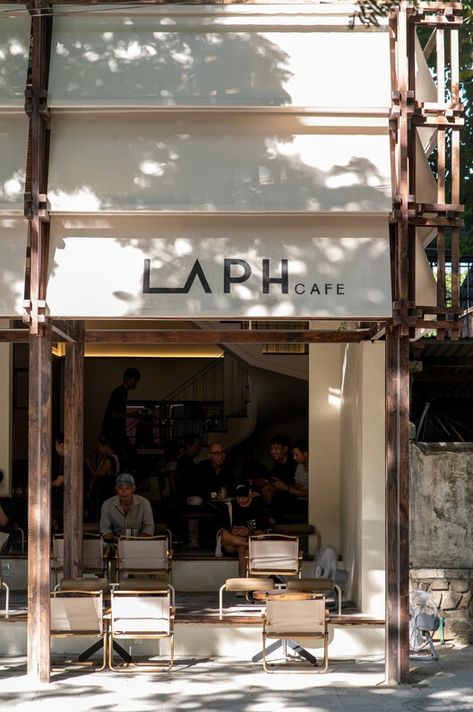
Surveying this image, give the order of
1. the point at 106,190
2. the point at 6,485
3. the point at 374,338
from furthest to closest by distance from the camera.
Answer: the point at 6,485, the point at 374,338, the point at 106,190

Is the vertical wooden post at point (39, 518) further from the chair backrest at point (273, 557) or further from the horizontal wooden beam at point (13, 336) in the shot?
the chair backrest at point (273, 557)

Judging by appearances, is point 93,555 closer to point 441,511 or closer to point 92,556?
point 92,556

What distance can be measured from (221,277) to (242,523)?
184 inches

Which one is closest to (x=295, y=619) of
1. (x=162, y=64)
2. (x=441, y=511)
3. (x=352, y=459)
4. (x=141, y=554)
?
(x=441, y=511)

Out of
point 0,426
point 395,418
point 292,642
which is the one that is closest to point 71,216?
point 395,418

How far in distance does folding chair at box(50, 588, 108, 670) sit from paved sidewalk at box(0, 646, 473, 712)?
0.41 meters

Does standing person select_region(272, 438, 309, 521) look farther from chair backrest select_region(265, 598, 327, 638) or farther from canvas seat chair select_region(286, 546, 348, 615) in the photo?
chair backrest select_region(265, 598, 327, 638)

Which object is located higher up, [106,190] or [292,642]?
[106,190]

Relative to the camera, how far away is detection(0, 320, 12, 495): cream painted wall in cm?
1623

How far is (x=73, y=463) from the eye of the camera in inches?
531

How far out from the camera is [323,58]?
11.4 meters

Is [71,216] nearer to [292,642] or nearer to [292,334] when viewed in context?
[292,334]

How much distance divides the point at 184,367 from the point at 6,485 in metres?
8.48

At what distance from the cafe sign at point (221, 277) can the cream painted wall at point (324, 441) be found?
14.5ft
